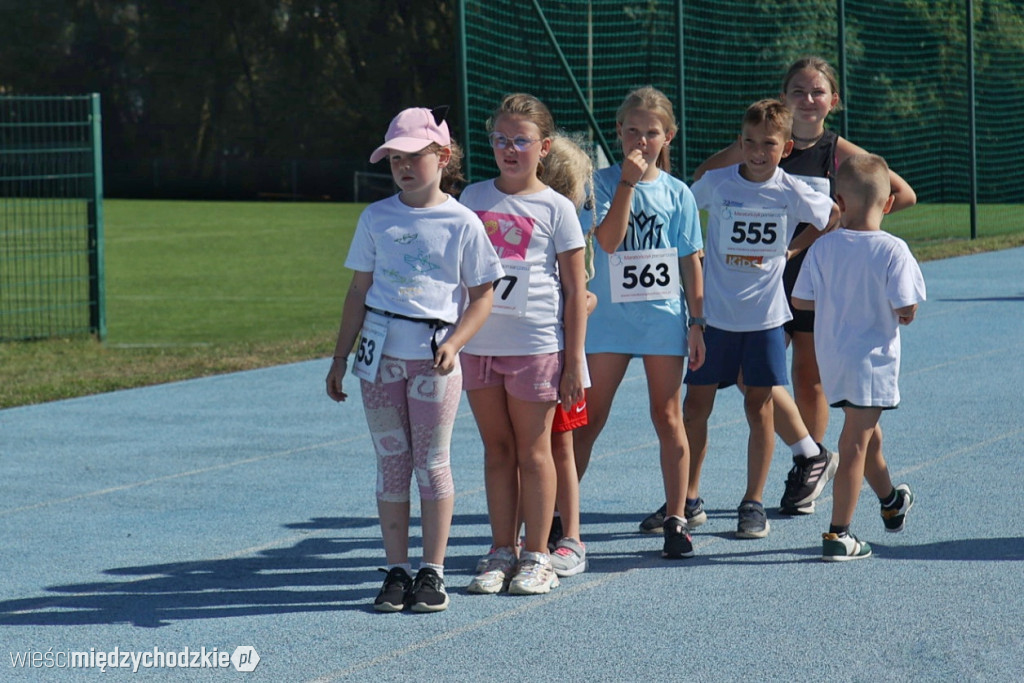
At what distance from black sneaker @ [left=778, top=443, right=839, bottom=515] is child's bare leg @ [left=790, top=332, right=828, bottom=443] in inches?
14.3

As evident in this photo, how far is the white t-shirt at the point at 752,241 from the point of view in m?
5.89

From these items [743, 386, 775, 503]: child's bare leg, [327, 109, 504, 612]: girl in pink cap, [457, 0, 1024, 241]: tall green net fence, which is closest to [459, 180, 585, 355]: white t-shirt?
[327, 109, 504, 612]: girl in pink cap

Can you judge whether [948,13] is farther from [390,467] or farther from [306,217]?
[390,467]

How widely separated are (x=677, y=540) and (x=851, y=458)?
0.70 m

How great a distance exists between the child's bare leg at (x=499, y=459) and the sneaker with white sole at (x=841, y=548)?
1149 mm

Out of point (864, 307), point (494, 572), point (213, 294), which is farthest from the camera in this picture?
point (213, 294)

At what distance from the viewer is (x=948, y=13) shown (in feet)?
82.0

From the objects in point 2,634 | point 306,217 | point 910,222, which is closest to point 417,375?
point 2,634

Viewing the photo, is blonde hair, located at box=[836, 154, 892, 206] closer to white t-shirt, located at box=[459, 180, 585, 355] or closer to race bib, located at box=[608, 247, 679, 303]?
race bib, located at box=[608, 247, 679, 303]

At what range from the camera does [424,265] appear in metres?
4.91

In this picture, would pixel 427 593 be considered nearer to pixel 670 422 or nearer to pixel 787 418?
pixel 670 422

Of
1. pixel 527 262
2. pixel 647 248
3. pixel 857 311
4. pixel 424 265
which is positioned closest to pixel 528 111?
pixel 527 262

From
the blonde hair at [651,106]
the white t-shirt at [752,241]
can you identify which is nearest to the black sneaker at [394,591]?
the white t-shirt at [752,241]

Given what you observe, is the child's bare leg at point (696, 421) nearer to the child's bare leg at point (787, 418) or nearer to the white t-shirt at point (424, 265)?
the child's bare leg at point (787, 418)
